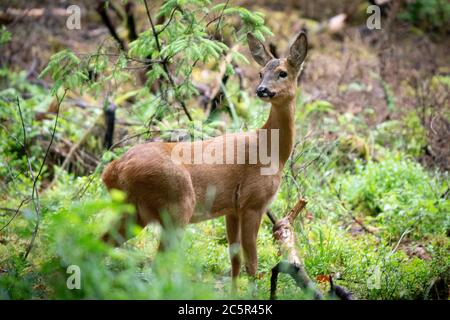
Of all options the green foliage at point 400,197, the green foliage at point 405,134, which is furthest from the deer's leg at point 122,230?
the green foliage at point 405,134

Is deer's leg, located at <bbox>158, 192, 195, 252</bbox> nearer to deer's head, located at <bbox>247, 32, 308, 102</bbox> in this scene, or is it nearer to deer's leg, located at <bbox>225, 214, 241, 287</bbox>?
deer's leg, located at <bbox>225, 214, 241, 287</bbox>

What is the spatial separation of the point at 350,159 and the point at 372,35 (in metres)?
6.93

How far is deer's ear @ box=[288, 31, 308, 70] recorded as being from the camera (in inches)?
239

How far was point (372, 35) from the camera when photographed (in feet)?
52.1

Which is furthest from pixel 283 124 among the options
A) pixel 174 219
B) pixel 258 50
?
pixel 174 219

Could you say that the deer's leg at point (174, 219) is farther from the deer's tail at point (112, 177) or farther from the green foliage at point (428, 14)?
the green foliage at point (428, 14)

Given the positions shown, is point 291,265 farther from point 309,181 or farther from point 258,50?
point 309,181

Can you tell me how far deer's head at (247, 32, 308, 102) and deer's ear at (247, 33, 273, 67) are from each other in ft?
0.81

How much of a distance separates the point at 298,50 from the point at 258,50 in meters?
0.52

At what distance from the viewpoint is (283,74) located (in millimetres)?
6070
